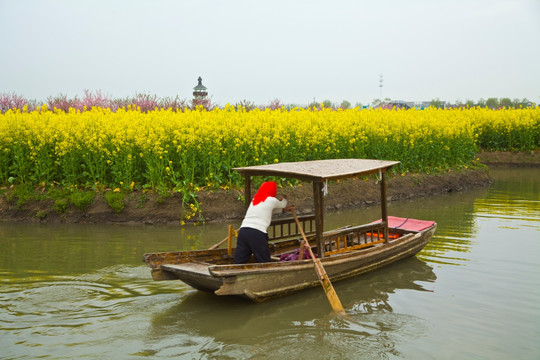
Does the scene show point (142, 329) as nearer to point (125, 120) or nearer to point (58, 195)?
point (58, 195)

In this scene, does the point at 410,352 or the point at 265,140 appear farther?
the point at 265,140

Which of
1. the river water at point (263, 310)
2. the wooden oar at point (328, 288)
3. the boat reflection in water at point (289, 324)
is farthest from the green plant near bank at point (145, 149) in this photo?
the wooden oar at point (328, 288)

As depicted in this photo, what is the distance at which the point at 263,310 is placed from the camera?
7.45 m

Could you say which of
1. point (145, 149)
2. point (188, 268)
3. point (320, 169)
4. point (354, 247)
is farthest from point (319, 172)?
point (145, 149)

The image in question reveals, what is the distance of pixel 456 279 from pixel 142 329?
181 inches

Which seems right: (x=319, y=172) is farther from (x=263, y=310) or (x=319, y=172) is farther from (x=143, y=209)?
(x=143, y=209)

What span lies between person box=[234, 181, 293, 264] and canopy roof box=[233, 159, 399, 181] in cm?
39

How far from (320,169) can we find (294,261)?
4.90ft

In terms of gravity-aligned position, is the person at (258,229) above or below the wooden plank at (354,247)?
above

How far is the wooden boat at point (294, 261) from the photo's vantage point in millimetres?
7188

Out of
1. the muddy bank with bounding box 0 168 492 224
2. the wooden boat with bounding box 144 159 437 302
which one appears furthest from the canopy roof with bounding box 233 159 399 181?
the muddy bank with bounding box 0 168 492 224

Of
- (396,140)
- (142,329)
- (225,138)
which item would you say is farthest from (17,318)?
(396,140)

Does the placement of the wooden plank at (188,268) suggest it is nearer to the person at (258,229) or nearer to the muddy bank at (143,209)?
the person at (258,229)

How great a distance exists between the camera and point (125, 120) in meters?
14.5
